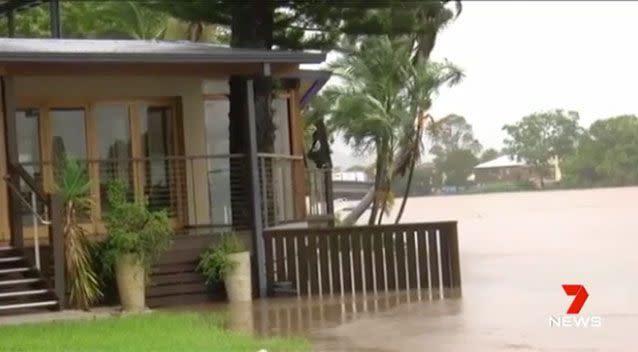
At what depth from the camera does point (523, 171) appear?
2397cm

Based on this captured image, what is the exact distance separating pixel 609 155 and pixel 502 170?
750 centimetres

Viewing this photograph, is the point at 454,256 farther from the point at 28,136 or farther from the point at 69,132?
the point at 28,136

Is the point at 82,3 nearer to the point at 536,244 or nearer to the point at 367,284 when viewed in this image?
the point at 536,244

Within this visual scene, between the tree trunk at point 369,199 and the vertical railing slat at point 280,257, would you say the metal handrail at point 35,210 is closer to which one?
the vertical railing slat at point 280,257

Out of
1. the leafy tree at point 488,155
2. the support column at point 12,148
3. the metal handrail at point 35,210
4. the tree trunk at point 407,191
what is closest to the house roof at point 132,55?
the support column at point 12,148

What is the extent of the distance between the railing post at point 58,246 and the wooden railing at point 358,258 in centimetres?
344

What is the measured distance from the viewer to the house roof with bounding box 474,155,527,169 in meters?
24.5

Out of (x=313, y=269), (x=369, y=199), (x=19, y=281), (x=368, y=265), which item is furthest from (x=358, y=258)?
(x=369, y=199)

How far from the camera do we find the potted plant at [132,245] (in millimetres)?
15047

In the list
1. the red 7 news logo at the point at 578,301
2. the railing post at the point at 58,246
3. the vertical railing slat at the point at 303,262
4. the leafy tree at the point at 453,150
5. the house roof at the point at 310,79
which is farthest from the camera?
the leafy tree at the point at 453,150

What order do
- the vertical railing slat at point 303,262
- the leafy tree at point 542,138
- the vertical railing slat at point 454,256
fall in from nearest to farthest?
the vertical railing slat at point 454,256, the vertical railing slat at point 303,262, the leafy tree at point 542,138

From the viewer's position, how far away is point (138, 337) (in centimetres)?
1120

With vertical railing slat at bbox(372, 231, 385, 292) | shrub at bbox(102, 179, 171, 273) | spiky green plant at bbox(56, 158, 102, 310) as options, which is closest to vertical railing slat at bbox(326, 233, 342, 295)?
vertical railing slat at bbox(372, 231, 385, 292)

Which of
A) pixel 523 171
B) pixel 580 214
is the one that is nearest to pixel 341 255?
pixel 523 171
